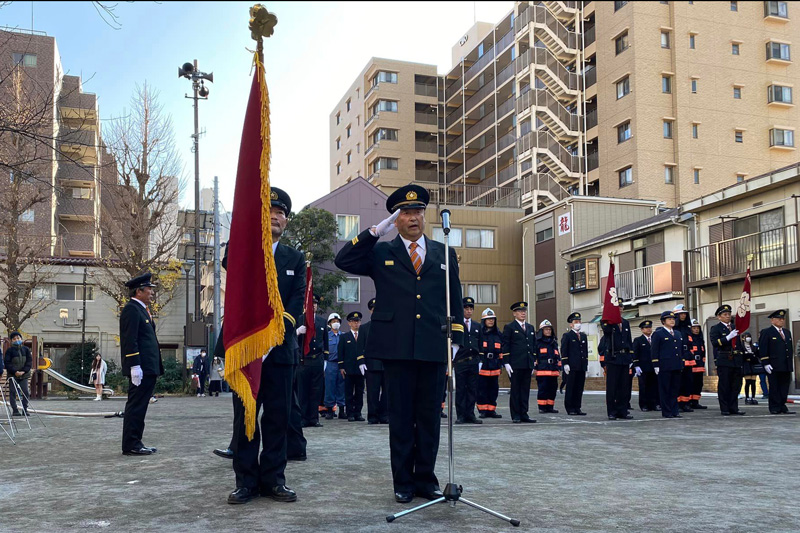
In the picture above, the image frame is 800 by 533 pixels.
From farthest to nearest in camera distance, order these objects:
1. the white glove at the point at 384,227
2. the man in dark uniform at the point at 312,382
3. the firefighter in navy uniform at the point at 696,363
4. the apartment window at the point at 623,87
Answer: the apartment window at the point at 623,87, the firefighter in navy uniform at the point at 696,363, the man in dark uniform at the point at 312,382, the white glove at the point at 384,227

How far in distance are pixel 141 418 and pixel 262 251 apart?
4.28 metres

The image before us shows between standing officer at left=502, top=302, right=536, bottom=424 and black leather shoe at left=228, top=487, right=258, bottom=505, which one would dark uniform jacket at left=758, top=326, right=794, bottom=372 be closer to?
standing officer at left=502, top=302, right=536, bottom=424

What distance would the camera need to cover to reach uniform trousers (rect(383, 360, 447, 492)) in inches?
230

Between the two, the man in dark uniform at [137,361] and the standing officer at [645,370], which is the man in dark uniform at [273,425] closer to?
the man in dark uniform at [137,361]

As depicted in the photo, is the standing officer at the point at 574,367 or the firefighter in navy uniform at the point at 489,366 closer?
the firefighter in navy uniform at the point at 489,366

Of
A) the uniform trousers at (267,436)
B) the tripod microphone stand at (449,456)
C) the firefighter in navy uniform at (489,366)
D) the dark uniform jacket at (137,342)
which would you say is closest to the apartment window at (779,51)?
the firefighter in navy uniform at (489,366)

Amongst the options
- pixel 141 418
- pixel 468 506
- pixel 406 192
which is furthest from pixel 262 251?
pixel 141 418

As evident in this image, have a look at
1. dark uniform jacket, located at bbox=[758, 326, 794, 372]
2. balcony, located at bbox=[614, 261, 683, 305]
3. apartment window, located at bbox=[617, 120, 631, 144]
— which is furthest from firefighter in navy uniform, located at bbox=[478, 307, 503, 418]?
apartment window, located at bbox=[617, 120, 631, 144]

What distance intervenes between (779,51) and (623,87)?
9591 millimetres

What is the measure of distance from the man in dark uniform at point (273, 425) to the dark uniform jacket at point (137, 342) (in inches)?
148

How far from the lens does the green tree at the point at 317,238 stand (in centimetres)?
3900

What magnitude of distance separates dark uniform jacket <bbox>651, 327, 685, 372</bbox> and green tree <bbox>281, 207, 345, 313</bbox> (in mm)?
24876

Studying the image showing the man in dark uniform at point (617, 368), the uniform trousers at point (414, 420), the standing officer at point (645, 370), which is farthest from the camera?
the standing officer at point (645, 370)

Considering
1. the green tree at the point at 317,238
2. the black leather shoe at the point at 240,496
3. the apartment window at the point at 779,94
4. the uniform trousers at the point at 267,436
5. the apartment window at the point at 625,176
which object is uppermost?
the apartment window at the point at 779,94
